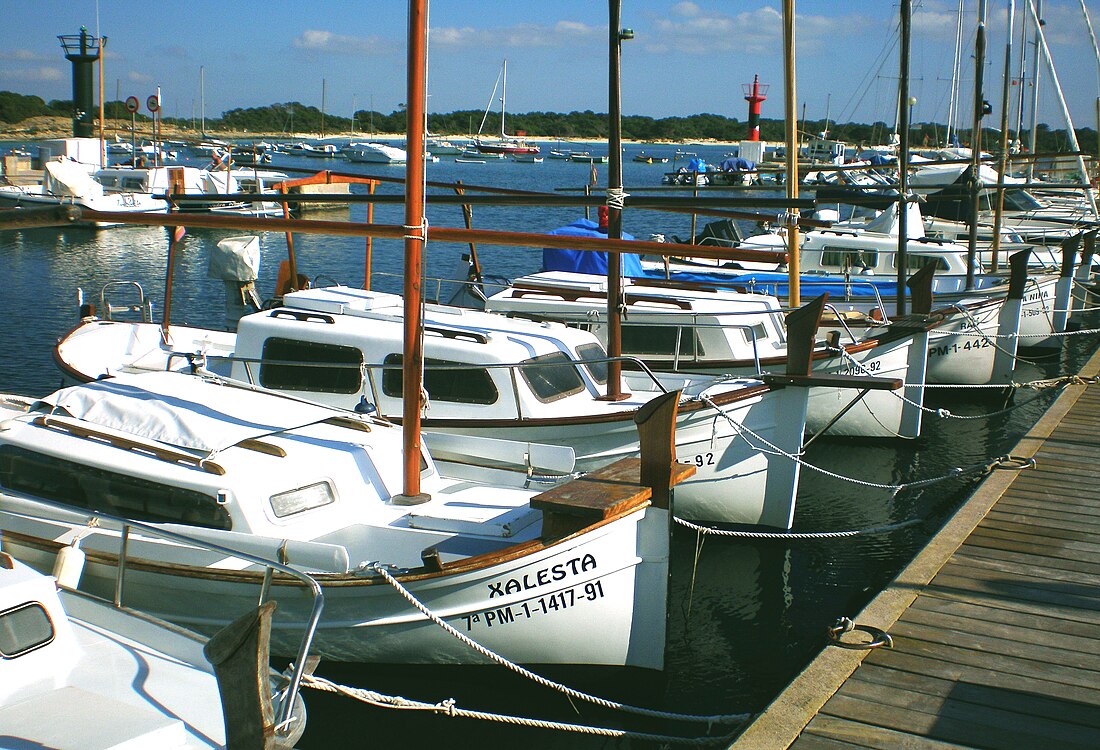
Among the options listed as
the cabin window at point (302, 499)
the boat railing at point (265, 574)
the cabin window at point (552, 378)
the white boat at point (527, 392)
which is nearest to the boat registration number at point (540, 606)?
the boat railing at point (265, 574)

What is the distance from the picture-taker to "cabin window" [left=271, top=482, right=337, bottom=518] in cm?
760

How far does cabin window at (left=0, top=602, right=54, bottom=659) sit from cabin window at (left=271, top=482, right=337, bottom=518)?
90.4 inches

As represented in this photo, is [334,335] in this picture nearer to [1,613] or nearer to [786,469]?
[786,469]

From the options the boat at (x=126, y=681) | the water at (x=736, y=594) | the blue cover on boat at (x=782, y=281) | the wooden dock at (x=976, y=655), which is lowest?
the water at (x=736, y=594)

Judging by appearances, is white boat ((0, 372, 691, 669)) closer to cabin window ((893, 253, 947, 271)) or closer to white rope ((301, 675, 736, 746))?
white rope ((301, 675, 736, 746))

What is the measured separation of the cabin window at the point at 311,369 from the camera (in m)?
11.0

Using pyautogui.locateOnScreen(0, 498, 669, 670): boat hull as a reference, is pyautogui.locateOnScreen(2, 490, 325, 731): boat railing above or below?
above

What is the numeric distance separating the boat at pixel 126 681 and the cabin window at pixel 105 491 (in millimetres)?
1339

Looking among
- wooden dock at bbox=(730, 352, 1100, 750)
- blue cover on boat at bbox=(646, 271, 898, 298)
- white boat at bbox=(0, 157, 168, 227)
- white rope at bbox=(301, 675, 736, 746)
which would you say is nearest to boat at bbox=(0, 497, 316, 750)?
white rope at bbox=(301, 675, 736, 746)

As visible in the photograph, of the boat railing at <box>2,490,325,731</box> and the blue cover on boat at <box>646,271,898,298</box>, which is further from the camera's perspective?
the blue cover on boat at <box>646,271,898,298</box>

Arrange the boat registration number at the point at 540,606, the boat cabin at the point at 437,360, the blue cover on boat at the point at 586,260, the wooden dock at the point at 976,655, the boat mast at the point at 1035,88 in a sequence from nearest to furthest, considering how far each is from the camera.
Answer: the wooden dock at the point at 976,655 < the boat registration number at the point at 540,606 < the boat cabin at the point at 437,360 < the blue cover on boat at the point at 586,260 < the boat mast at the point at 1035,88

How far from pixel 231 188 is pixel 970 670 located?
162ft

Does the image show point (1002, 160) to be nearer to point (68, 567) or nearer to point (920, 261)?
point (920, 261)

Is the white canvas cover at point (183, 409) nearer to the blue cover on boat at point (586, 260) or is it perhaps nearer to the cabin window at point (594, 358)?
the cabin window at point (594, 358)
